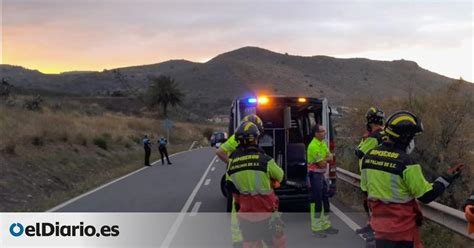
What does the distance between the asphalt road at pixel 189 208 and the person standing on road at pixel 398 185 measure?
3857mm

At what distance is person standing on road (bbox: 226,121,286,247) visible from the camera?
207 inches

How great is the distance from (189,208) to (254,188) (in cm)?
760

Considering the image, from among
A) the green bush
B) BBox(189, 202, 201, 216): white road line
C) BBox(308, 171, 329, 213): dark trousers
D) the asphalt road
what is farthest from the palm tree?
BBox(308, 171, 329, 213): dark trousers

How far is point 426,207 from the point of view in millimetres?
8016

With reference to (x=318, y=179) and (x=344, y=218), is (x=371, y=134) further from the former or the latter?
(x=344, y=218)

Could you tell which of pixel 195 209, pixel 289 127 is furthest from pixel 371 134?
pixel 195 209

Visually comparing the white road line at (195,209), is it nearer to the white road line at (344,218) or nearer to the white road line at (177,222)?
the white road line at (177,222)

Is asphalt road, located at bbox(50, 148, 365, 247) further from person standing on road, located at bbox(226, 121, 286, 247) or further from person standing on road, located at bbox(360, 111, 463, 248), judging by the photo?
person standing on road, located at bbox(360, 111, 463, 248)

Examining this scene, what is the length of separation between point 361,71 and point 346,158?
95.7 m

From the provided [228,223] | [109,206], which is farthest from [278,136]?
[109,206]

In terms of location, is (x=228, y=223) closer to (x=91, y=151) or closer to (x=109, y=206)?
(x=109, y=206)

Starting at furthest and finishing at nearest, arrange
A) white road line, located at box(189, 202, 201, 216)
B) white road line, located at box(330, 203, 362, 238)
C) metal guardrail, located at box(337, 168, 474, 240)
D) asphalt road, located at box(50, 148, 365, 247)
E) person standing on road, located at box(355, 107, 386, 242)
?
1. white road line, located at box(189, 202, 201, 216)
2. white road line, located at box(330, 203, 362, 238)
3. asphalt road, located at box(50, 148, 365, 247)
4. person standing on road, located at box(355, 107, 386, 242)
5. metal guardrail, located at box(337, 168, 474, 240)

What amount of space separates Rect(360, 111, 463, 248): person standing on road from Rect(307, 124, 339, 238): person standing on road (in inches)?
173

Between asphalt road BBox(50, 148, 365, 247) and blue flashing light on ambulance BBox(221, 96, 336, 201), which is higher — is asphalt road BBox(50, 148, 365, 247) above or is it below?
below
